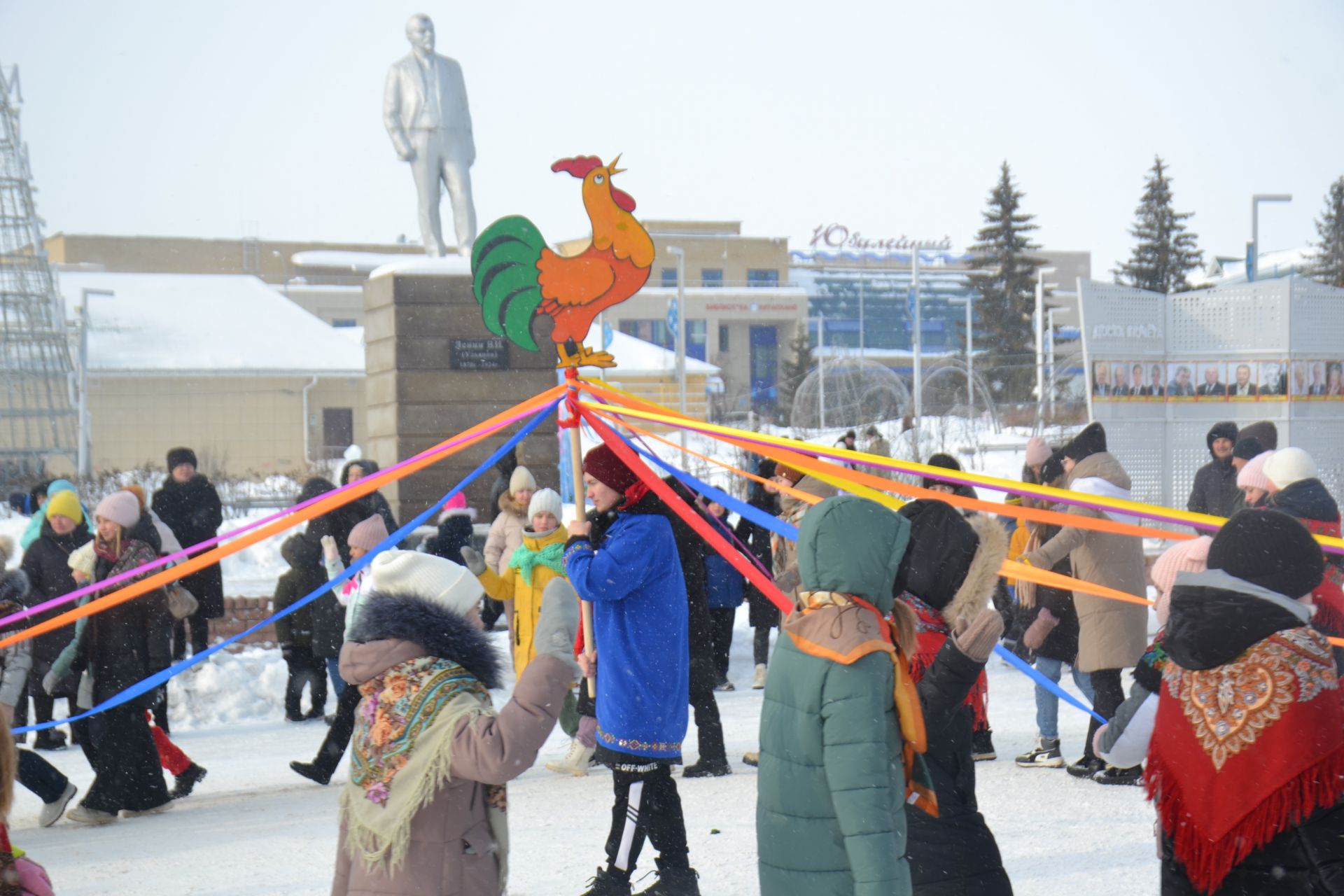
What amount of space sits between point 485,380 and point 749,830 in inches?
337

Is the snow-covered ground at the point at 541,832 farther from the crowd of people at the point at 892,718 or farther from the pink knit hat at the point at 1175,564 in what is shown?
the pink knit hat at the point at 1175,564

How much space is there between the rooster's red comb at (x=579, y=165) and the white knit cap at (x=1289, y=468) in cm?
293

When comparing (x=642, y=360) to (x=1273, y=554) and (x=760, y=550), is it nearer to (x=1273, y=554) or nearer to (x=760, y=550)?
(x=760, y=550)

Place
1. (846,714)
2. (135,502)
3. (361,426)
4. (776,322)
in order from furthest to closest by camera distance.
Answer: (776,322), (361,426), (135,502), (846,714)

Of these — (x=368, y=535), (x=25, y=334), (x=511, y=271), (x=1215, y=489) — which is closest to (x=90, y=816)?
(x=368, y=535)

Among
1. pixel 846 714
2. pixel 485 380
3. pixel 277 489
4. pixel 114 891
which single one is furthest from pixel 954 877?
pixel 277 489

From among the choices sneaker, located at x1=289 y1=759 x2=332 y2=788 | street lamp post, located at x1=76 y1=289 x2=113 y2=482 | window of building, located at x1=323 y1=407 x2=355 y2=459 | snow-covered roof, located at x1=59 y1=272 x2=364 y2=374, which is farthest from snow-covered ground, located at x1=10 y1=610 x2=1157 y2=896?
window of building, located at x1=323 y1=407 x2=355 y2=459

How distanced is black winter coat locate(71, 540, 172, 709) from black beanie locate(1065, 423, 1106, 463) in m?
4.70

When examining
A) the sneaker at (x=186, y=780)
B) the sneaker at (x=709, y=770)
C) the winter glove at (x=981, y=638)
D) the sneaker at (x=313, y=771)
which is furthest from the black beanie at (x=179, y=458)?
the winter glove at (x=981, y=638)

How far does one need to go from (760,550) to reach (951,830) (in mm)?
6875

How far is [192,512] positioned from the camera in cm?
945

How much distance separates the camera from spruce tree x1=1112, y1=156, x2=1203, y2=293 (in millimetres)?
46500

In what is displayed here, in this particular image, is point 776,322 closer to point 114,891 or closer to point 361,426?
point 361,426

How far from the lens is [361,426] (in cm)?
4184
